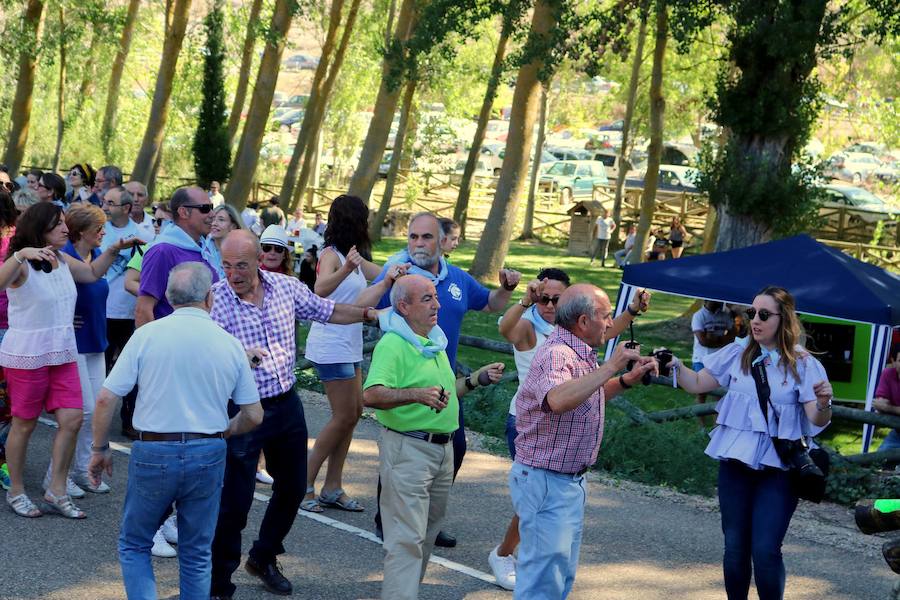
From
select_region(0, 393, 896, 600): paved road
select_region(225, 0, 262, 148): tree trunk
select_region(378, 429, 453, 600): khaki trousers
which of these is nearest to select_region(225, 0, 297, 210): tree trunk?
select_region(225, 0, 262, 148): tree trunk

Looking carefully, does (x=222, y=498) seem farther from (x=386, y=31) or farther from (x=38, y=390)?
(x=386, y=31)

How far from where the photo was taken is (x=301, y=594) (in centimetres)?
595

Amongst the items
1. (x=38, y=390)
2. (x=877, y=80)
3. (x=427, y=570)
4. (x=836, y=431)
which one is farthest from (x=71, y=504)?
(x=877, y=80)

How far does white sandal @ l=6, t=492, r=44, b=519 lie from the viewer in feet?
22.2

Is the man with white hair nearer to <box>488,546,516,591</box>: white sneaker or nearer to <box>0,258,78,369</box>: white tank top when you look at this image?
<box>488,546,516,591</box>: white sneaker

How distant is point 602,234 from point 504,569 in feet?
82.7

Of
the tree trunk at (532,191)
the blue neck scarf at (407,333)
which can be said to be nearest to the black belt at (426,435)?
the blue neck scarf at (407,333)

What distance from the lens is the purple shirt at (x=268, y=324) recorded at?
5523 mm

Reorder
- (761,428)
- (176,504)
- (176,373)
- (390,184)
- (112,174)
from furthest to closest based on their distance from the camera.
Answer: (390,184) < (112,174) < (761,428) < (176,504) < (176,373)

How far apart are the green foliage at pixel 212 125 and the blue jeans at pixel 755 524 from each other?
28.0 m

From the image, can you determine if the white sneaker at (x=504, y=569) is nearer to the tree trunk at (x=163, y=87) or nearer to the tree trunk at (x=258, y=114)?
the tree trunk at (x=258, y=114)

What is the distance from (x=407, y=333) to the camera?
5422 mm

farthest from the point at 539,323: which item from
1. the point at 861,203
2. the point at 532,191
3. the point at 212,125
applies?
the point at 861,203

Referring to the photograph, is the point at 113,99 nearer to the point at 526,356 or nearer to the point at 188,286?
the point at 526,356
